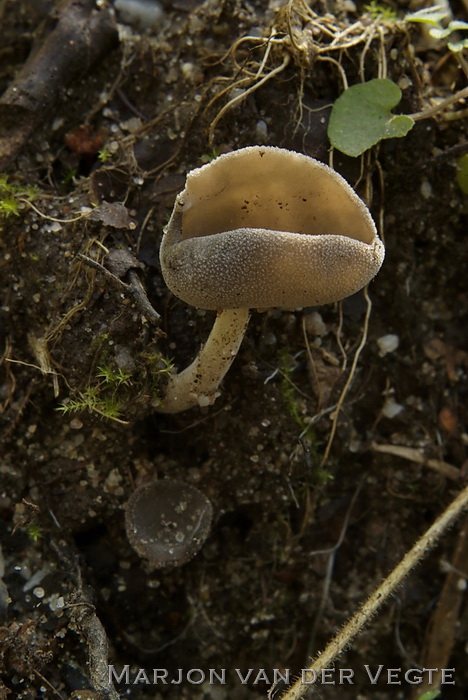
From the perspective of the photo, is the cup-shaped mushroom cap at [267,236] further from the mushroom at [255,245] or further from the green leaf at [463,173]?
the green leaf at [463,173]

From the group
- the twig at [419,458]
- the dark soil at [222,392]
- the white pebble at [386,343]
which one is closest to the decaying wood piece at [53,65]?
the dark soil at [222,392]

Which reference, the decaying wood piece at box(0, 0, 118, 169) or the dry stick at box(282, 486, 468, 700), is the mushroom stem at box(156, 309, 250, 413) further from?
the decaying wood piece at box(0, 0, 118, 169)

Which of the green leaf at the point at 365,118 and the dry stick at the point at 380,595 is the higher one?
the green leaf at the point at 365,118

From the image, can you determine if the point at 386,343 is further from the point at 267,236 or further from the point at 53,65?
the point at 53,65

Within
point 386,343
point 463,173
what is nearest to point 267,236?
point 386,343

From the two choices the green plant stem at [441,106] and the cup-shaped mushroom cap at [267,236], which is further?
the green plant stem at [441,106]

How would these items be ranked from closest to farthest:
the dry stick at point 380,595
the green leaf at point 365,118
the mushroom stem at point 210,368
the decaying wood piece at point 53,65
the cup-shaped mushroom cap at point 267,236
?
1. the cup-shaped mushroom cap at point 267,236
2. the mushroom stem at point 210,368
3. the dry stick at point 380,595
4. the green leaf at point 365,118
5. the decaying wood piece at point 53,65

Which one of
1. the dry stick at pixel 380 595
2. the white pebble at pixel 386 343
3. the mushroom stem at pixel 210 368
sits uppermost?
the mushroom stem at pixel 210 368
